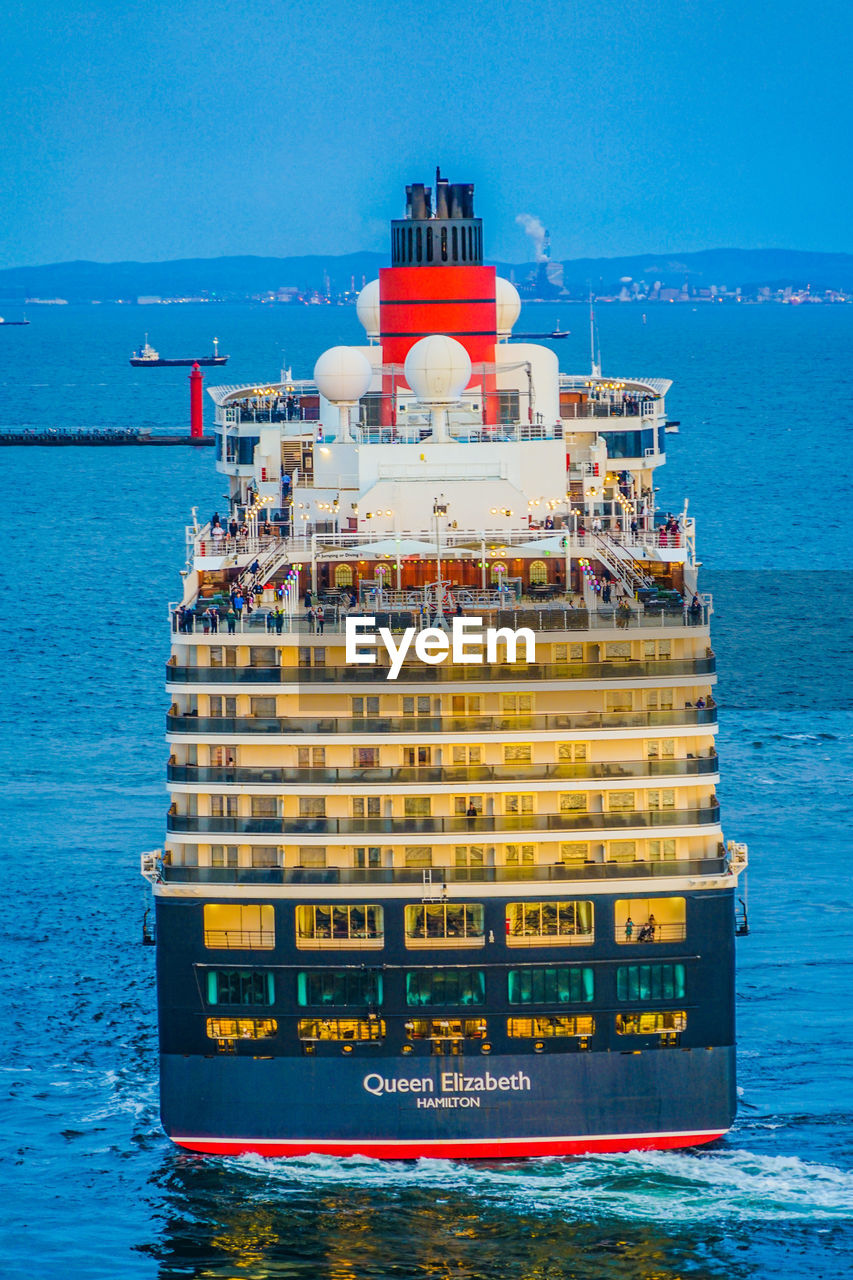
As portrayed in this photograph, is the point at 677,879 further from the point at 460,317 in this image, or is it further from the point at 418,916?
the point at 460,317

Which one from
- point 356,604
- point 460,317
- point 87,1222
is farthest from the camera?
point 460,317

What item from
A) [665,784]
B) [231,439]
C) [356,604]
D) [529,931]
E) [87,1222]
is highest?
[231,439]

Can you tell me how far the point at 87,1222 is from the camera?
43.4 metres

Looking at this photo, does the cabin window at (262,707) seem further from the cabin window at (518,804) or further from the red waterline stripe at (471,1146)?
the red waterline stripe at (471,1146)

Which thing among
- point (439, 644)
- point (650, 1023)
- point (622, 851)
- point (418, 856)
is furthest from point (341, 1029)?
point (439, 644)

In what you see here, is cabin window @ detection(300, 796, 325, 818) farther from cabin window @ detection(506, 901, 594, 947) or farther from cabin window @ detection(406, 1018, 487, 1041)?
cabin window @ detection(406, 1018, 487, 1041)

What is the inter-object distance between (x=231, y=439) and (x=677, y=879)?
93.9 feet

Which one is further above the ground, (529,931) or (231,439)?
(231,439)

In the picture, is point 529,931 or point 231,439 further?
point 231,439

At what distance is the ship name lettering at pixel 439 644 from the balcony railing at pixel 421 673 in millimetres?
190

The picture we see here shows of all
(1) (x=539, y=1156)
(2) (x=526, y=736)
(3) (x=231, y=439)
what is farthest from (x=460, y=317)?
(1) (x=539, y=1156)

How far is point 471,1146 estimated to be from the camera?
145 feet

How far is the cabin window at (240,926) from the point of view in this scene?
43.9 m

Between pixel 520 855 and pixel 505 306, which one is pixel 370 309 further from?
pixel 520 855
